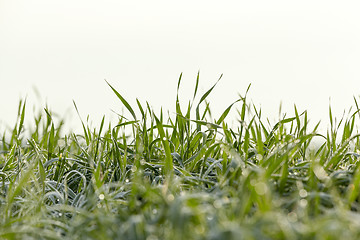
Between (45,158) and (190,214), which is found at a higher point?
(190,214)

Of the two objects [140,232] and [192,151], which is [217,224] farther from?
[192,151]

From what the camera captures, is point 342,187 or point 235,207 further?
point 342,187

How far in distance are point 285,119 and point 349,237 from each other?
1220mm

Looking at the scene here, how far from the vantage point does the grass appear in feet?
3.33

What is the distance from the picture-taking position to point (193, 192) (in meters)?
1.52

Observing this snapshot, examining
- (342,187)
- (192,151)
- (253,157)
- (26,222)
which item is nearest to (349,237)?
(342,187)

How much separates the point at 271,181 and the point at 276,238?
0.45 m

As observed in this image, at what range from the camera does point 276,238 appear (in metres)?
0.99

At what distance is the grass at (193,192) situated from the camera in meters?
1.01

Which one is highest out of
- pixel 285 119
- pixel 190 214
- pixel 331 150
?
pixel 190 214

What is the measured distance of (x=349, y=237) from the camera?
94cm

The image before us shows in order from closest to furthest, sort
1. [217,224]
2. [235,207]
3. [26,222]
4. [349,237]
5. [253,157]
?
[349,237] → [217,224] → [235,207] → [26,222] → [253,157]

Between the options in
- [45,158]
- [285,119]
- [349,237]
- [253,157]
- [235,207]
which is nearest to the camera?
[349,237]

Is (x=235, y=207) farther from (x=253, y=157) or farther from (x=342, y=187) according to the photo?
(x=253, y=157)
